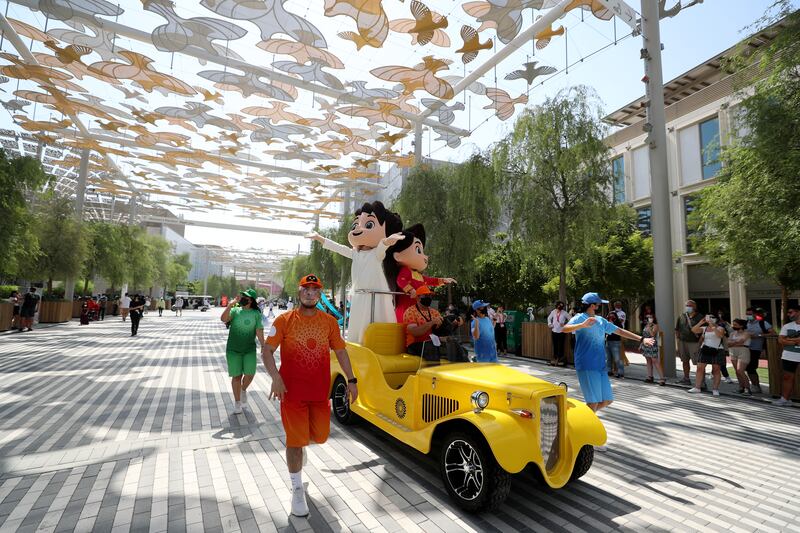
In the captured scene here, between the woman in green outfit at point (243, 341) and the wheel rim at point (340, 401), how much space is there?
115 cm

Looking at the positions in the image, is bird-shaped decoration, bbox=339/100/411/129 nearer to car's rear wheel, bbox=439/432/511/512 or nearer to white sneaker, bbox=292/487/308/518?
car's rear wheel, bbox=439/432/511/512

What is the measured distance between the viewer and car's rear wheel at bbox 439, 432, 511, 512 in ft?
9.53

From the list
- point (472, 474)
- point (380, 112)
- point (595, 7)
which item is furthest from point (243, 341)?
point (380, 112)

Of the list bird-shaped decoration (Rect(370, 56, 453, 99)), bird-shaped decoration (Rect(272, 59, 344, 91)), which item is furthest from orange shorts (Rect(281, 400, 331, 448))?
bird-shaped decoration (Rect(272, 59, 344, 91))

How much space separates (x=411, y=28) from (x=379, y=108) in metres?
4.18

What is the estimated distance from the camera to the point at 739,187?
8.95 m

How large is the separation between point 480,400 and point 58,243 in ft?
80.3

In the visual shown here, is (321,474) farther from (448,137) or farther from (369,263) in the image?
(448,137)

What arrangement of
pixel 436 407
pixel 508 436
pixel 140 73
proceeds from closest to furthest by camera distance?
pixel 508 436 < pixel 436 407 < pixel 140 73

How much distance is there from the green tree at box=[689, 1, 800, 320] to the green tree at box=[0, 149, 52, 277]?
19.6 meters

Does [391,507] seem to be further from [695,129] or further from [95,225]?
[95,225]

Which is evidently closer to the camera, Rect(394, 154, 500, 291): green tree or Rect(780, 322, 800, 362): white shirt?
Rect(780, 322, 800, 362): white shirt

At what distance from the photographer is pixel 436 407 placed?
3.58 meters

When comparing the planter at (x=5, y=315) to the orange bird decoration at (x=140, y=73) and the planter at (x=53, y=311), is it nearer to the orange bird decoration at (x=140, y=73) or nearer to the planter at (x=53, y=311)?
the planter at (x=53, y=311)
